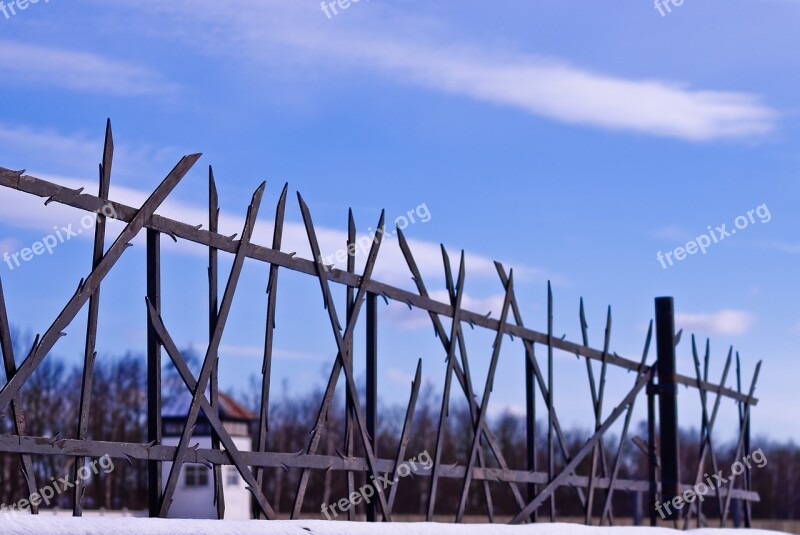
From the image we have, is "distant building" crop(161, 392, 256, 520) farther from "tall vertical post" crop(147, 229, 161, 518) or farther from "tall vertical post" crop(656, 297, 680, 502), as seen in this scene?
"tall vertical post" crop(147, 229, 161, 518)

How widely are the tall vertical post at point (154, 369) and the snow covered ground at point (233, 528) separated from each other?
0.67 metres

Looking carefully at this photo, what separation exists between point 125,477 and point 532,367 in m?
44.2

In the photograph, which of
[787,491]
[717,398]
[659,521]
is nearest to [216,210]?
[659,521]

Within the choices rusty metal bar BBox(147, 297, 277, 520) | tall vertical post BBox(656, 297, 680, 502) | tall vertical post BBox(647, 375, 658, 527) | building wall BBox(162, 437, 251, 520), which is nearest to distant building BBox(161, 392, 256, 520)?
building wall BBox(162, 437, 251, 520)

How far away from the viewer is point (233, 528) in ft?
22.6

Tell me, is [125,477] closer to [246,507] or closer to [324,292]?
[246,507]

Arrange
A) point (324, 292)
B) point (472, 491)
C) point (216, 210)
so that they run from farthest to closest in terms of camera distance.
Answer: point (472, 491)
point (324, 292)
point (216, 210)

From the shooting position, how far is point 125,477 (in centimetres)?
5288

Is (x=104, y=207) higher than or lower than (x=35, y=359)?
higher

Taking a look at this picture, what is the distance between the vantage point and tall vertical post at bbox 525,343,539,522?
1137 cm

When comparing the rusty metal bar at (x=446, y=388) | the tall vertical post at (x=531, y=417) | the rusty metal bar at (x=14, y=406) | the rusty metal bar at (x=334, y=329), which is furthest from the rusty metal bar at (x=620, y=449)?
the rusty metal bar at (x=14, y=406)

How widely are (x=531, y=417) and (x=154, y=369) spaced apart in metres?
5.13

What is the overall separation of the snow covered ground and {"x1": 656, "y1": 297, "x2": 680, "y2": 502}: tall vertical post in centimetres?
266

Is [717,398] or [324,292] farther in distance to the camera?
[717,398]
